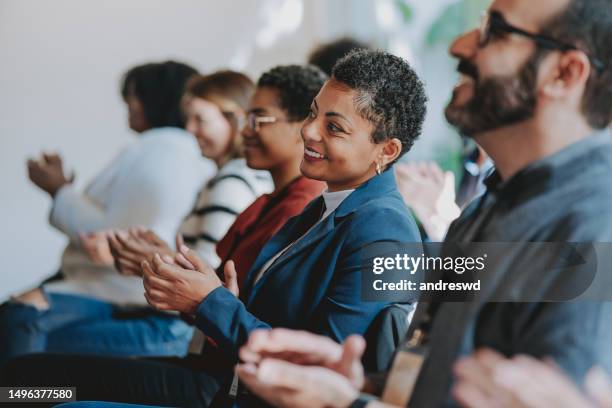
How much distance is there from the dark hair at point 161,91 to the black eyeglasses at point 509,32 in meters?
1.91

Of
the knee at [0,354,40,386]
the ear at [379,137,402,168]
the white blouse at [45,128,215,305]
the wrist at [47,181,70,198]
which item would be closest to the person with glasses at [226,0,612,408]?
the ear at [379,137,402,168]

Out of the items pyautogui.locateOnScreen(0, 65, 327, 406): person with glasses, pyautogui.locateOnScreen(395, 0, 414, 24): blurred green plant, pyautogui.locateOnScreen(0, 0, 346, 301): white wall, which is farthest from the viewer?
pyautogui.locateOnScreen(0, 0, 346, 301): white wall

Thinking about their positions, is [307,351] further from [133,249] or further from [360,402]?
[133,249]

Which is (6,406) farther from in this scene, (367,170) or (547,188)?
(547,188)

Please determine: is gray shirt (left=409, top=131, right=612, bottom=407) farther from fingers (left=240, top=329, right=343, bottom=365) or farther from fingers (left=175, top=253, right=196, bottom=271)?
fingers (left=175, top=253, right=196, bottom=271)

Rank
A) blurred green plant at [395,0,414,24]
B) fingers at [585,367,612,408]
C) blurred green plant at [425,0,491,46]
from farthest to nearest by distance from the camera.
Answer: blurred green plant at [395,0,414,24] < blurred green plant at [425,0,491,46] < fingers at [585,367,612,408]

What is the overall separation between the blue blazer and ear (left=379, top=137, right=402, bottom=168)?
24 millimetres

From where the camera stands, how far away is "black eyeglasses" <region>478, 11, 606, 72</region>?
79cm

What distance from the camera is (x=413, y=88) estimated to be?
4.29ft

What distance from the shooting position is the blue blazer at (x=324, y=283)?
3.93ft

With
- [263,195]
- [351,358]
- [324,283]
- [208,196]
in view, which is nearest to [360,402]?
[351,358]

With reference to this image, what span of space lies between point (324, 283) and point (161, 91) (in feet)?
5.30

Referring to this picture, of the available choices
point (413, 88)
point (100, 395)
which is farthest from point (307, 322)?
point (100, 395)

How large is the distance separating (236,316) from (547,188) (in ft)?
1.78
